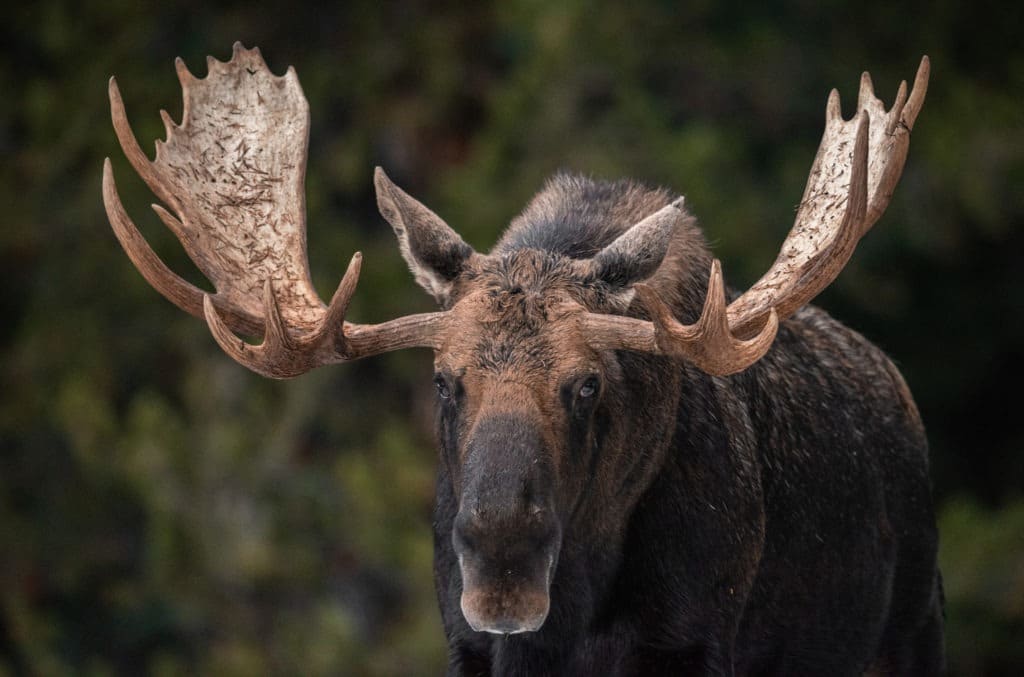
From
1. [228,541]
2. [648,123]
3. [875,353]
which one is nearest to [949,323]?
[648,123]

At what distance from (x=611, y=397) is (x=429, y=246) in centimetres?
77

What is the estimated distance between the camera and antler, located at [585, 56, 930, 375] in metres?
5.57

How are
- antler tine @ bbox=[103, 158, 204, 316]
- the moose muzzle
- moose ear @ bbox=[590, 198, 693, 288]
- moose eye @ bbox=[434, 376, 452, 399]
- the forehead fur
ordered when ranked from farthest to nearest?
antler tine @ bbox=[103, 158, 204, 316], moose ear @ bbox=[590, 198, 693, 288], moose eye @ bbox=[434, 376, 452, 399], the forehead fur, the moose muzzle

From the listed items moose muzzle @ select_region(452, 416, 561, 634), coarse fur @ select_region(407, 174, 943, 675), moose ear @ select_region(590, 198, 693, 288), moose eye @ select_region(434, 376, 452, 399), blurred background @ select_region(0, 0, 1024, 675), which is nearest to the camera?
moose muzzle @ select_region(452, 416, 561, 634)

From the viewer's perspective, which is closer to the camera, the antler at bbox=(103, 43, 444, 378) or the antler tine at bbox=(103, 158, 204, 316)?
the antler at bbox=(103, 43, 444, 378)

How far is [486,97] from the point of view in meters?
19.1

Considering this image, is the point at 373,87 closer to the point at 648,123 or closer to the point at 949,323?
the point at 648,123

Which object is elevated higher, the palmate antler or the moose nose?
the palmate antler

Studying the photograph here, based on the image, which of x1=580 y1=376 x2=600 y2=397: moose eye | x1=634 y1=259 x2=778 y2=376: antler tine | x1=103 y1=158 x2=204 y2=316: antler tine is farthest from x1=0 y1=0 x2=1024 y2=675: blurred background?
x1=634 y1=259 x2=778 y2=376: antler tine

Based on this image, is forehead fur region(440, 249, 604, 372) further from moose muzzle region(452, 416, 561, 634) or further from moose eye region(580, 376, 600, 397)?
moose muzzle region(452, 416, 561, 634)

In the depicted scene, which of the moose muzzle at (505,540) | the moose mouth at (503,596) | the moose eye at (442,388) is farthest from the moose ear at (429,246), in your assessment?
the moose mouth at (503,596)

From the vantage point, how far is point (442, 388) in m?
5.76

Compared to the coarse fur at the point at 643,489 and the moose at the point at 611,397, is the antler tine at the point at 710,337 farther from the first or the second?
the coarse fur at the point at 643,489

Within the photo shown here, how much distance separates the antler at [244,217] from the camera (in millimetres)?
5996
